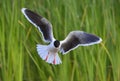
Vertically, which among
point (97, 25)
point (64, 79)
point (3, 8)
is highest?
point (3, 8)

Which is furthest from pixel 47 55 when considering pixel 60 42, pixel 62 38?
pixel 62 38

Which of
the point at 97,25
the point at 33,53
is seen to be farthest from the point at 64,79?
the point at 97,25

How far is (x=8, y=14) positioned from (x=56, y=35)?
0.24m

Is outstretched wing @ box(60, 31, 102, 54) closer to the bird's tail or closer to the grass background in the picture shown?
the bird's tail

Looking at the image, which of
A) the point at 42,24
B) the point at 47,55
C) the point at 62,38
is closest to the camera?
the point at 47,55

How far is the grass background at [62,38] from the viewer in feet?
5.11

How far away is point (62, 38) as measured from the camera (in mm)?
1635

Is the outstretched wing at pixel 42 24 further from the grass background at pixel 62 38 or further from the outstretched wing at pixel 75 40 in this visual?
the grass background at pixel 62 38

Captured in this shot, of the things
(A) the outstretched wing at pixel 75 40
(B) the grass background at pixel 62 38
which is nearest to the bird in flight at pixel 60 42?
(A) the outstretched wing at pixel 75 40

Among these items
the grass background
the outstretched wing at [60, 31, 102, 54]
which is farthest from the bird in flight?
the grass background

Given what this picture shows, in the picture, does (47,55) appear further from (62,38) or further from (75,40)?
(62,38)

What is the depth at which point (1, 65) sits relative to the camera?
159 centimetres

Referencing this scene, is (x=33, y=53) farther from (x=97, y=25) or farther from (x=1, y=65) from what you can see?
(x=97, y=25)

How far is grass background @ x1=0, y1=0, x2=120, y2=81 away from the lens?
5.11 feet
